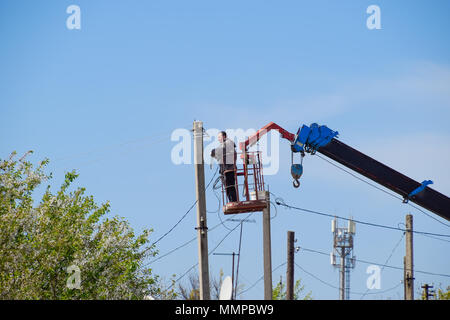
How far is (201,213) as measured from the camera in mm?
23734

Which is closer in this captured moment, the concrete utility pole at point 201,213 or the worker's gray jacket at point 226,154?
the concrete utility pole at point 201,213

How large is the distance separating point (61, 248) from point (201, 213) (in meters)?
8.90

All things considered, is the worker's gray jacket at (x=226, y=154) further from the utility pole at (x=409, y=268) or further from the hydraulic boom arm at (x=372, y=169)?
the utility pole at (x=409, y=268)

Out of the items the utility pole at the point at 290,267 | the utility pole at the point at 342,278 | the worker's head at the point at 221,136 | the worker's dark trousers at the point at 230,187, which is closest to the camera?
the worker's head at the point at 221,136

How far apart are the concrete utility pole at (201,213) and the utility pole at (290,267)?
11.4m

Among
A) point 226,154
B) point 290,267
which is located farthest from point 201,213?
point 290,267

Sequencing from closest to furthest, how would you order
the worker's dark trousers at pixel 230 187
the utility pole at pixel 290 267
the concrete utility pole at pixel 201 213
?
the concrete utility pole at pixel 201 213 < the worker's dark trousers at pixel 230 187 < the utility pole at pixel 290 267

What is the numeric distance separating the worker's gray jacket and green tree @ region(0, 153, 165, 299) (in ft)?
25.5

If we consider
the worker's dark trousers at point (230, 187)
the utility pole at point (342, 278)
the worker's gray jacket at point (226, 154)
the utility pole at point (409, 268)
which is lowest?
the utility pole at point (409, 268)

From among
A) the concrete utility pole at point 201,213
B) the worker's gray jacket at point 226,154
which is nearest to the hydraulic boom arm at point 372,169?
the worker's gray jacket at point 226,154

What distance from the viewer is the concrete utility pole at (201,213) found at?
23.1m

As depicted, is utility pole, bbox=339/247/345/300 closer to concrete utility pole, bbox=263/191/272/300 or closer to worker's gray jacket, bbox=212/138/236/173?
concrete utility pole, bbox=263/191/272/300

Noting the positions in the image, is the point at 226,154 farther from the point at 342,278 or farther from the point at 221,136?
the point at 342,278
